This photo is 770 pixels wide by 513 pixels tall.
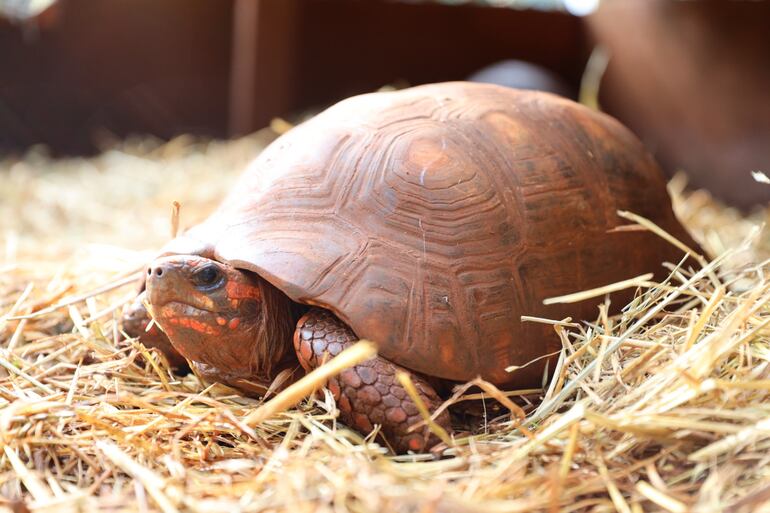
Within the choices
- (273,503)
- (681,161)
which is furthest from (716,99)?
(273,503)

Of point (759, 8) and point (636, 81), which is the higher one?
point (759, 8)

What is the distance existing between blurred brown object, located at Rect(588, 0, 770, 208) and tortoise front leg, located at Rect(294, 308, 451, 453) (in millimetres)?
3991

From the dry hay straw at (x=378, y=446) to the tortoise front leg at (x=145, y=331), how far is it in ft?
0.15

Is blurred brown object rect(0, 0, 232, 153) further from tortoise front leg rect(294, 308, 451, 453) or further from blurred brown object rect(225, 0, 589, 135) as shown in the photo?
tortoise front leg rect(294, 308, 451, 453)

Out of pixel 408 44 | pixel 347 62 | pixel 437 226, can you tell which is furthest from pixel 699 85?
pixel 437 226

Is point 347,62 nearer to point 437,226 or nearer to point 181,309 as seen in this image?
point 437,226

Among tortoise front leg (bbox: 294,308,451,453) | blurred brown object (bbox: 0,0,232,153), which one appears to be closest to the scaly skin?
tortoise front leg (bbox: 294,308,451,453)

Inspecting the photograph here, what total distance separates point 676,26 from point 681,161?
1.03m

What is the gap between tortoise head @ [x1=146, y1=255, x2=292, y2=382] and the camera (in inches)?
86.1

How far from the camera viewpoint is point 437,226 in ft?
7.77

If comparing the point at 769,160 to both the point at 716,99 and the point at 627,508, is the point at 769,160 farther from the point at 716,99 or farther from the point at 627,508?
the point at 627,508

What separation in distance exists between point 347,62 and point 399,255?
17.6ft

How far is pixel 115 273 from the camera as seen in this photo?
10.5ft

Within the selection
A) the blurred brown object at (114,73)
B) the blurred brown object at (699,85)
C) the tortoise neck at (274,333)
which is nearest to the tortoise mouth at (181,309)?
the tortoise neck at (274,333)
